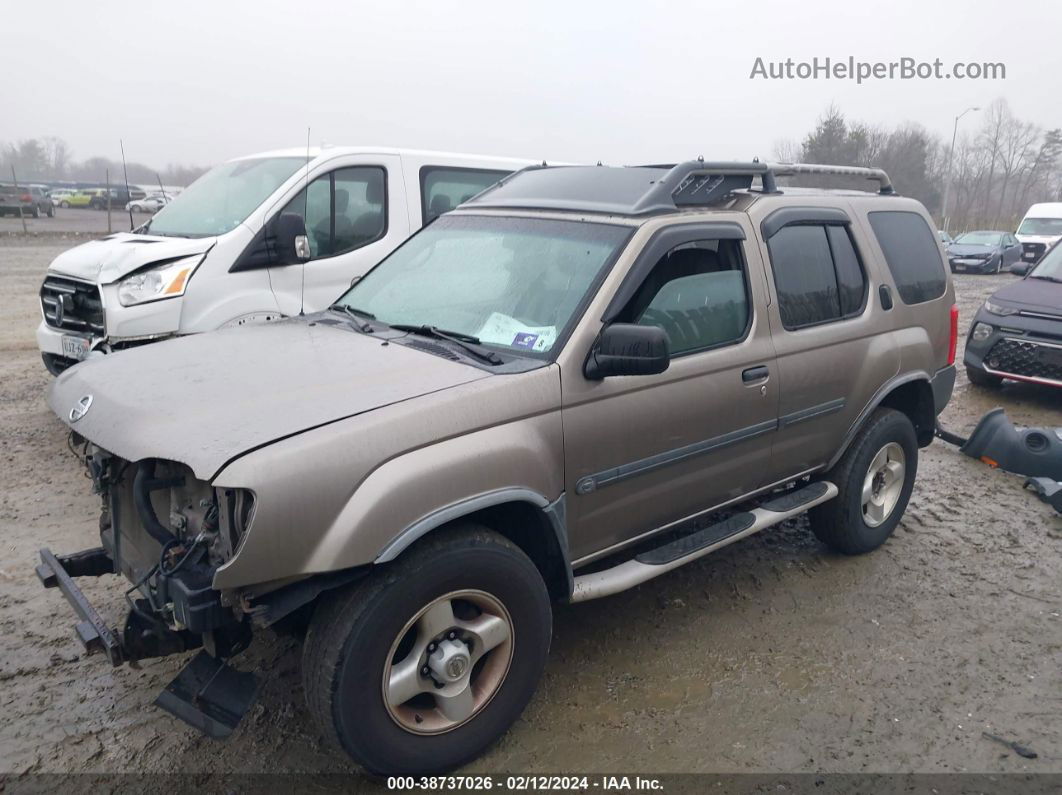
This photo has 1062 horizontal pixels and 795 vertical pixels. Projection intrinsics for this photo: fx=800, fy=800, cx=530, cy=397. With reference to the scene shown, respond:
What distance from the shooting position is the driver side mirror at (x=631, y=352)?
2.92 metres

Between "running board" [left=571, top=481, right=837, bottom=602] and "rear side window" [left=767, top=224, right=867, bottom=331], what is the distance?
2.94 ft

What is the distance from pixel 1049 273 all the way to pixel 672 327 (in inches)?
278

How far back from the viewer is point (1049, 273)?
333 inches

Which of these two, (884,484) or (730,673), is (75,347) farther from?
(884,484)

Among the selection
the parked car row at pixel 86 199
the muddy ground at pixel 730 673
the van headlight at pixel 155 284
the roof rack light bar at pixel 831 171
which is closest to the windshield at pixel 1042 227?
the roof rack light bar at pixel 831 171

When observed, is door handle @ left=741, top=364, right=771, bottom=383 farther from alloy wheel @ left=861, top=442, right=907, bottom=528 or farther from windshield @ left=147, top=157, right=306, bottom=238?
windshield @ left=147, top=157, right=306, bottom=238

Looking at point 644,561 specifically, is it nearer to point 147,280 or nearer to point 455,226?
point 455,226

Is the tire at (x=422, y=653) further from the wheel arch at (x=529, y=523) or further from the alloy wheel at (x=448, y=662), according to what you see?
the wheel arch at (x=529, y=523)

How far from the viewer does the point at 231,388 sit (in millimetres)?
2846

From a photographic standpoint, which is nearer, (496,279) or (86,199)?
(496,279)

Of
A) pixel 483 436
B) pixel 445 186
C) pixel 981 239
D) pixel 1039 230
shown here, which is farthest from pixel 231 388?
pixel 1039 230

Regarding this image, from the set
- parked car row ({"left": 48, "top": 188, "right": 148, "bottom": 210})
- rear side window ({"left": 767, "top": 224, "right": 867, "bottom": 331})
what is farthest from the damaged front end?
parked car row ({"left": 48, "top": 188, "right": 148, "bottom": 210})

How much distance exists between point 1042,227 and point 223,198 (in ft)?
83.9

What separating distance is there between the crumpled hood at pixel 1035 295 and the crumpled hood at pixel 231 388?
706 cm
